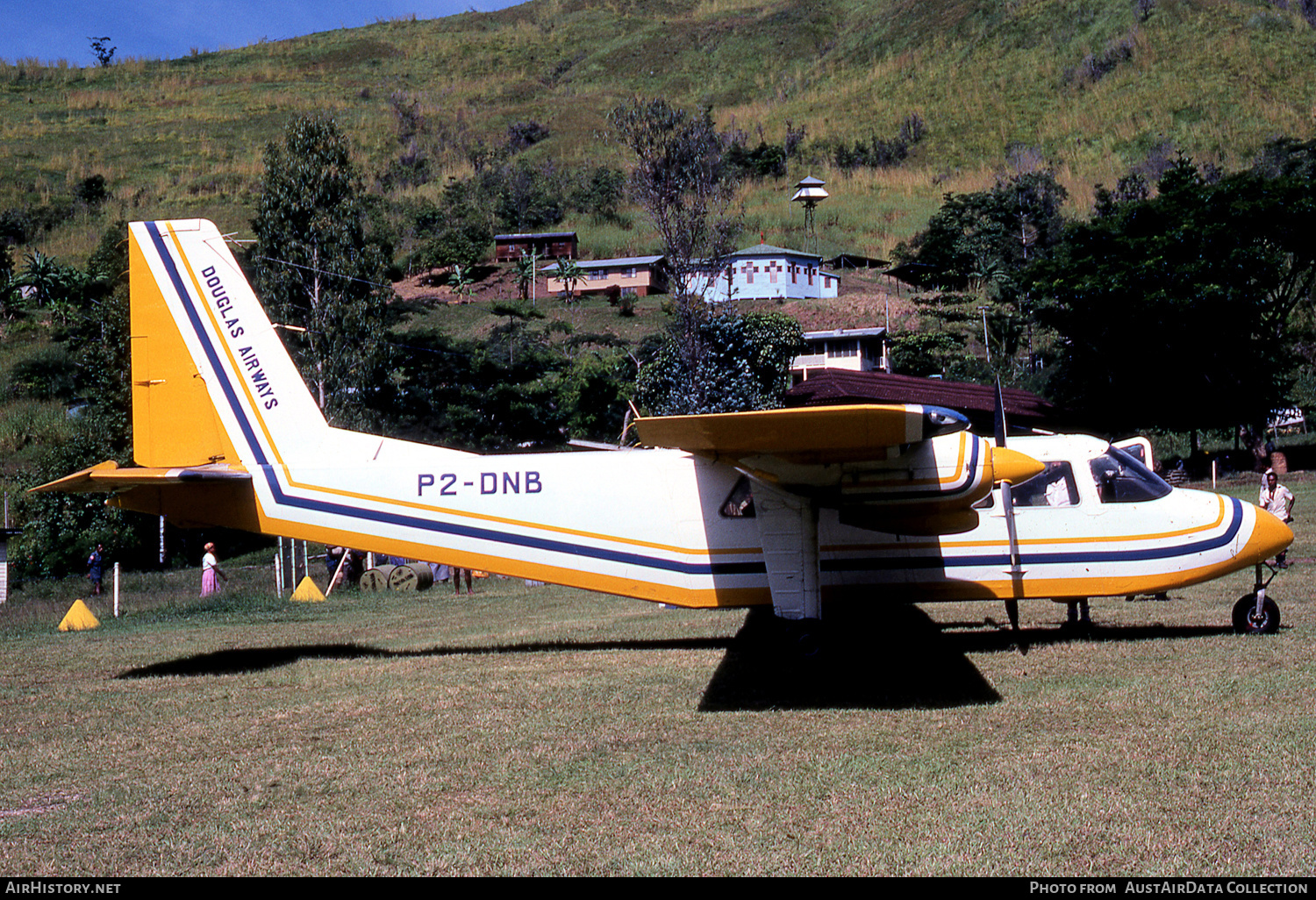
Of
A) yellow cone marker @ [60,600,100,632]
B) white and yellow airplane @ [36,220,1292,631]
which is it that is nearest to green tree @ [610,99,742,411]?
yellow cone marker @ [60,600,100,632]

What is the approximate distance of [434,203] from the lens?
88312 millimetres

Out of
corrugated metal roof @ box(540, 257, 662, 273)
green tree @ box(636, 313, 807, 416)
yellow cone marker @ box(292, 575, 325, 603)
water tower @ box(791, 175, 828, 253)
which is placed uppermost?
water tower @ box(791, 175, 828, 253)

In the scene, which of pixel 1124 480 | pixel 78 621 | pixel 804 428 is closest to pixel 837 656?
pixel 1124 480

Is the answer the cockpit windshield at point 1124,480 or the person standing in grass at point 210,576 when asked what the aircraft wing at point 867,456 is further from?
the person standing in grass at point 210,576

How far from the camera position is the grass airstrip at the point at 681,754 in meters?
5.41

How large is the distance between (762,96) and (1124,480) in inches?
5113

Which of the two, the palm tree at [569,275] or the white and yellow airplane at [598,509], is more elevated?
the palm tree at [569,275]

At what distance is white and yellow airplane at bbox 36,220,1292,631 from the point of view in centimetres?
1092

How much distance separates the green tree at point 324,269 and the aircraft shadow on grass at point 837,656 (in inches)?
901

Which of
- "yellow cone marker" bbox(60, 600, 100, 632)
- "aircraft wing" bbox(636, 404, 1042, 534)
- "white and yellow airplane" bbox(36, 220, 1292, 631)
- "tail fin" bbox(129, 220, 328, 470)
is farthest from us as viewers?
"yellow cone marker" bbox(60, 600, 100, 632)

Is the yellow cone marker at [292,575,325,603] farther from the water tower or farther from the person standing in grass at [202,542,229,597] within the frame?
the water tower

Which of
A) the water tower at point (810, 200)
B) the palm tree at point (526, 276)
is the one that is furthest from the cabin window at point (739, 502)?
the water tower at point (810, 200)

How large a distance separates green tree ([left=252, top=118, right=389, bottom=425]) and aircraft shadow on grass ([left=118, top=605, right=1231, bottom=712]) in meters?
22.9
